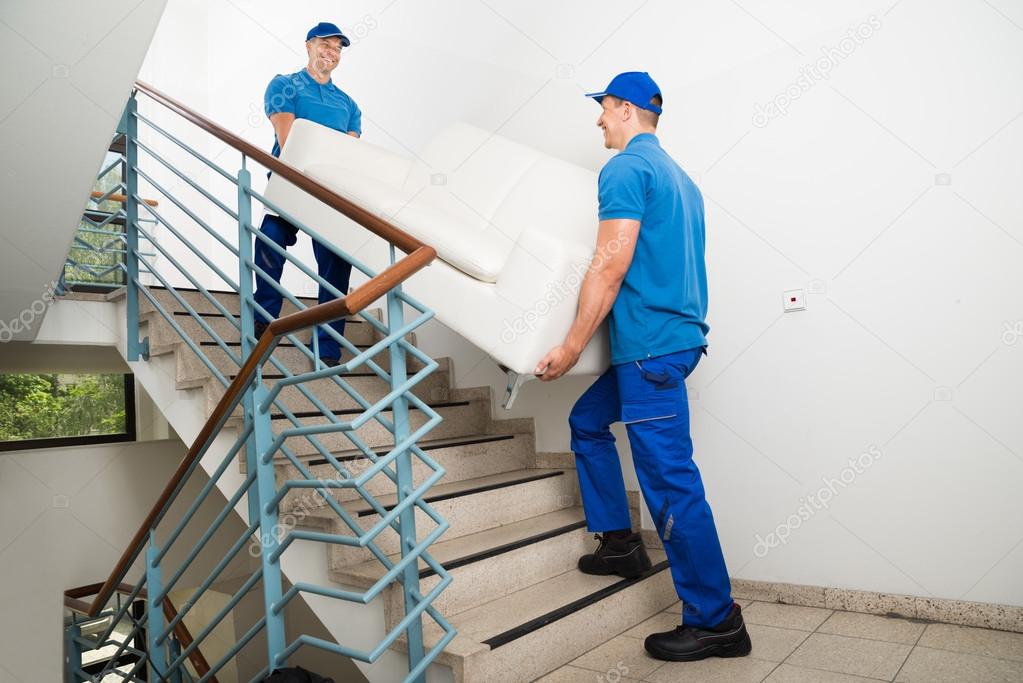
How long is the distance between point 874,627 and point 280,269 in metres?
2.48

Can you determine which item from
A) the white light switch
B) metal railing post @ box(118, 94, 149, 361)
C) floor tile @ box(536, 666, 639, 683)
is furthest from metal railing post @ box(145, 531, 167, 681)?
the white light switch

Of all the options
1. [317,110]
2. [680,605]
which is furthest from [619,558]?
[317,110]

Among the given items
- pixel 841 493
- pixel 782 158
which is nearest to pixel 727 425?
pixel 841 493

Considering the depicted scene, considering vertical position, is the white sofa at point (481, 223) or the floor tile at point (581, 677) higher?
the white sofa at point (481, 223)

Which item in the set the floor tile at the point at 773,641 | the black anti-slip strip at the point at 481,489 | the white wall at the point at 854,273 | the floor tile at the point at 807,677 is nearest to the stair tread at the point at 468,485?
the black anti-slip strip at the point at 481,489

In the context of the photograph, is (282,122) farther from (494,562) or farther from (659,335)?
(494,562)

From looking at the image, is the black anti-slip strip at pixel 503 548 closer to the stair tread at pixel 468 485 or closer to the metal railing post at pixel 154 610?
the stair tread at pixel 468 485

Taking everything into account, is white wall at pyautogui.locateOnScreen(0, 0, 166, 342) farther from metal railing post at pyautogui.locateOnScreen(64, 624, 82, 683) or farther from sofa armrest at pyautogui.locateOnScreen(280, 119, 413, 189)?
metal railing post at pyautogui.locateOnScreen(64, 624, 82, 683)

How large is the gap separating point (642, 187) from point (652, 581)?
126cm

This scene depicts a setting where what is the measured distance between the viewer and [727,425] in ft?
8.43

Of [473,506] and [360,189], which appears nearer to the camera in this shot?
[473,506]

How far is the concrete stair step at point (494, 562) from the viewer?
1914 millimetres

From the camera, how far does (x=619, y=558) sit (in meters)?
2.28

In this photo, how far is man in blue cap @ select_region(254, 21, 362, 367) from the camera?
9.55 ft
